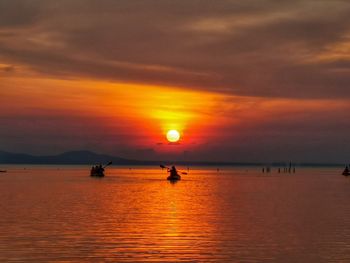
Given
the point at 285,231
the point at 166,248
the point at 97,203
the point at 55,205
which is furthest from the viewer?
the point at 97,203

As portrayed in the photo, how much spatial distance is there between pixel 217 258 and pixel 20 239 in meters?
12.9

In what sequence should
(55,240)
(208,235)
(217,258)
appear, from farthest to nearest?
(208,235) → (55,240) → (217,258)

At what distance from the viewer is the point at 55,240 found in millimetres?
35375

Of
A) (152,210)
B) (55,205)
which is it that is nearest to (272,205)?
(152,210)

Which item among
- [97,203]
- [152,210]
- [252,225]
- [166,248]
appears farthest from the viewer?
[97,203]

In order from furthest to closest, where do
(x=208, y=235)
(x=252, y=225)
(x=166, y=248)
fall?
(x=252, y=225), (x=208, y=235), (x=166, y=248)

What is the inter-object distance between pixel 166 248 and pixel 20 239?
31.0 feet

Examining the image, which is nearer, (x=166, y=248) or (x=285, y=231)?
(x=166, y=248)

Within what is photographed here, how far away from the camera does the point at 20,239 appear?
3556 centimetres

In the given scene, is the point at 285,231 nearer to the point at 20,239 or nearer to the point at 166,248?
the point at 166,248

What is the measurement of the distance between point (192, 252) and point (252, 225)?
14.4 metres

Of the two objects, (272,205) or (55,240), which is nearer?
(55,240)

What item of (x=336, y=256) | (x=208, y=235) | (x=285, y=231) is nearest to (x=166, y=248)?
(x=208, y=235)

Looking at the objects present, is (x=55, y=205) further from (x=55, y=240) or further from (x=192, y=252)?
(x=192, y=252)
